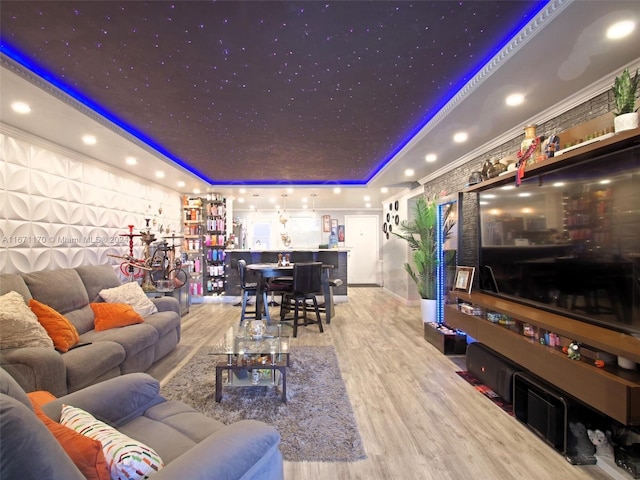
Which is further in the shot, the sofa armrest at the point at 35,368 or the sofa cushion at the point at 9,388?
the sofa armrest at the point at 35,368

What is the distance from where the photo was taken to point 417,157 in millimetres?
4086

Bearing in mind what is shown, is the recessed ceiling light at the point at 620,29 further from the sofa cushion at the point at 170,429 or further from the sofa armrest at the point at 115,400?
the sofa armrest at the point at 115,400

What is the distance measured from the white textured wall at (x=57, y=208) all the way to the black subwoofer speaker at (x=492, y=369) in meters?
4.29

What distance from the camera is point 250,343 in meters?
2.80

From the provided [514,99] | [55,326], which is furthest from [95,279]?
[514,99]

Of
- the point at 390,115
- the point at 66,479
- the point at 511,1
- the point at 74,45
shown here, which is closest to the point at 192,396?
the point at 66,479

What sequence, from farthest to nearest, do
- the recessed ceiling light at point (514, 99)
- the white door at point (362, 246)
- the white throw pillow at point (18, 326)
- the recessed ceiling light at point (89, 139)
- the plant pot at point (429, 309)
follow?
the white door at point (362, 246)
the plant pot at point (429, 309)
the recessed ceiling light at point (89, 139)
the recessed ceiling light at point (514, 99)
the white throw pillow at point (18, 326)

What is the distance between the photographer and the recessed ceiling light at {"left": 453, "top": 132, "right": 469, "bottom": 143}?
10.6 feet

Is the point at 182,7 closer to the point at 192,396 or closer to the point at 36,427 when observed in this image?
the point at 36,427

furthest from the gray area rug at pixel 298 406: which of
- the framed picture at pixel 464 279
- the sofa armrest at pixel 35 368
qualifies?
the framed picture at pixel 464 279

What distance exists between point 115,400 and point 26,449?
3.20 feet

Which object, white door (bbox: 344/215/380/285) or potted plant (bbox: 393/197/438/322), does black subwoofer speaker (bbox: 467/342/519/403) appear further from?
white door (bbox: 344/215/380/285)

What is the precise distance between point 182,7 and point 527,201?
267cm

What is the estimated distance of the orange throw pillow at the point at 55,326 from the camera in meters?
2.43
